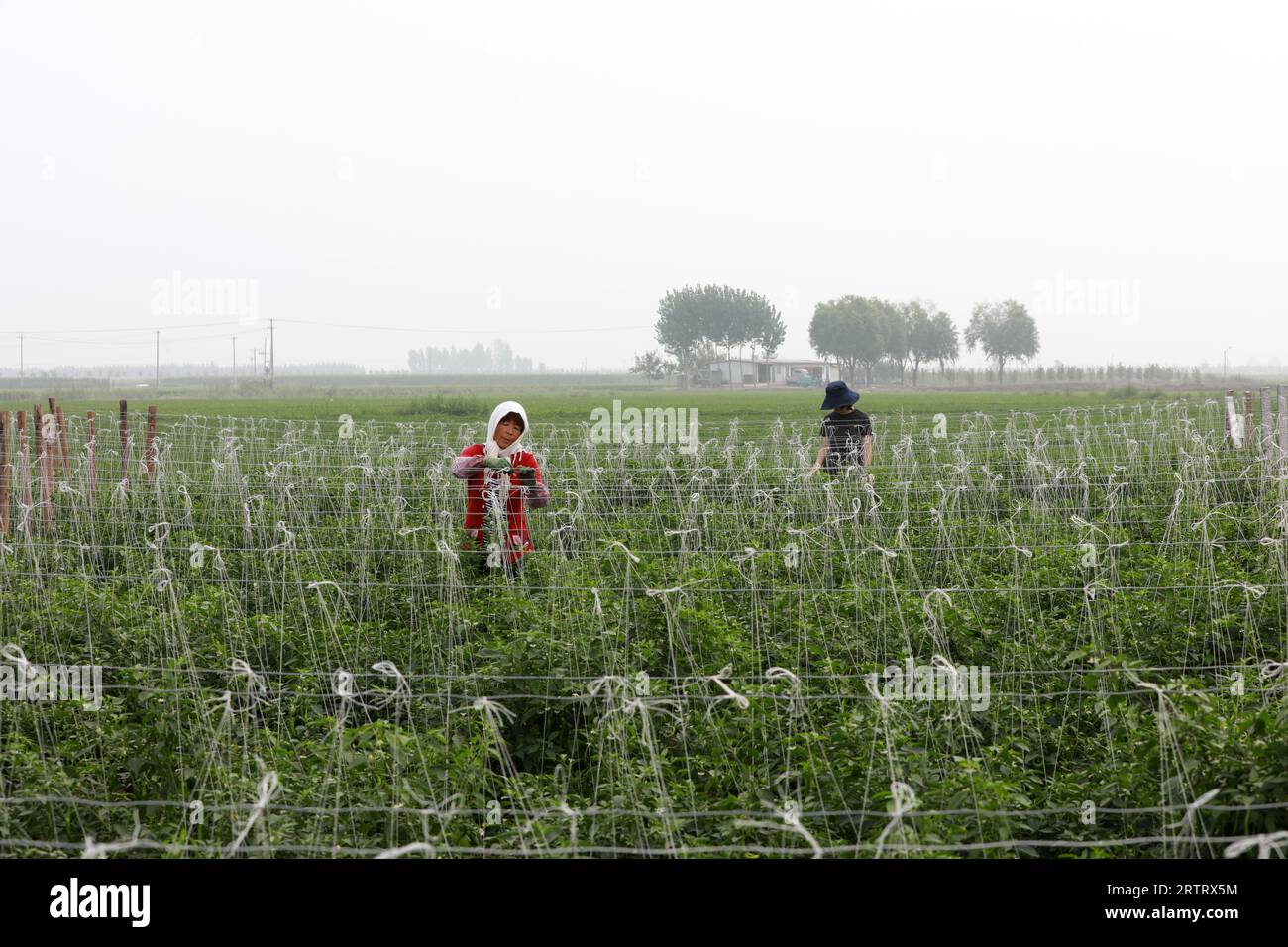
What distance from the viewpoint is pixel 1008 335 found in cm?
9000

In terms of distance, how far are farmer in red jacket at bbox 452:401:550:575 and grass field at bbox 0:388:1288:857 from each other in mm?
237

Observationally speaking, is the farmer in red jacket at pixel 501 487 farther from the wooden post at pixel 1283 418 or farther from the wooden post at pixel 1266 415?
the wooden post at pixel 1266 415

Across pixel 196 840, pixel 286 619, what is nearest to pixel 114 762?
pixel 196 840

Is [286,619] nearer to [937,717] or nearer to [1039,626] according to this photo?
[937,717]

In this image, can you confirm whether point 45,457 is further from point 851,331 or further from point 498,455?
point 851,331

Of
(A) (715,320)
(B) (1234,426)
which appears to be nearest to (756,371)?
(A) (715,320)

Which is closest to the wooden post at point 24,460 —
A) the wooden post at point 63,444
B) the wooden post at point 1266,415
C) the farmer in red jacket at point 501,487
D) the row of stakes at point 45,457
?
the row of stakes at point 45,457

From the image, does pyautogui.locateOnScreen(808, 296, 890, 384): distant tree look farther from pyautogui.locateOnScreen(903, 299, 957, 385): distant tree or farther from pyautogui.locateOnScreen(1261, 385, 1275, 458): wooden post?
pyautogui.locateOnScreen(1261, 385, 1275, 458): wooden post

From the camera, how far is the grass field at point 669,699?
3.14m

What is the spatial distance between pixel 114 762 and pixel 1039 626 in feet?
13.9

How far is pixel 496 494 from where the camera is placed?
261 inches

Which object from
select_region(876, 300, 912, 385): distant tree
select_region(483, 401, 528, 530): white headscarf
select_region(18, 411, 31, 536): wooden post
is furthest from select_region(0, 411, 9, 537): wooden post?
select_region(876, 300, 912, 385): distant tree

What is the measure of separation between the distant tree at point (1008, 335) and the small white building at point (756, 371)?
15902 mm

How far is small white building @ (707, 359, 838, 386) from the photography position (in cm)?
7925
